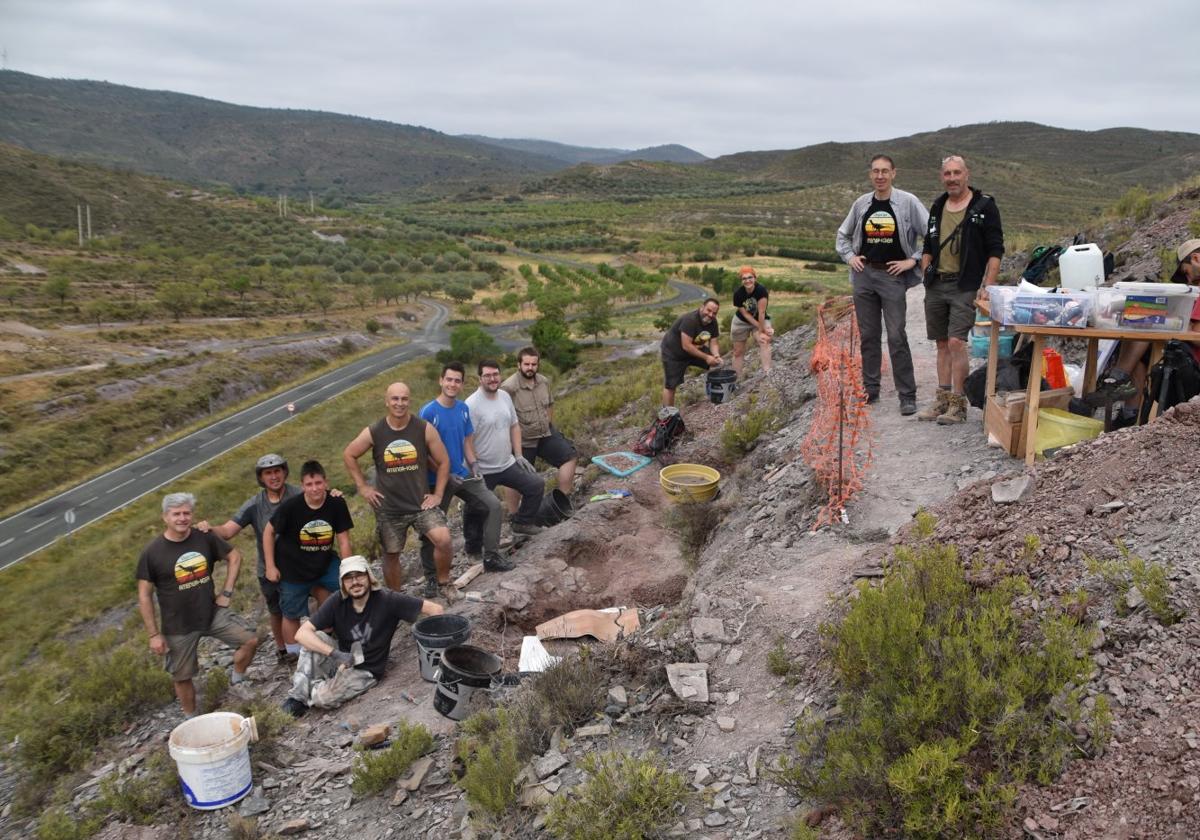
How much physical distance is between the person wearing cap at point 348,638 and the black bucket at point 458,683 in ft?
1.47

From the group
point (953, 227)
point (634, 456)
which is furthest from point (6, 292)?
point (953, 227)

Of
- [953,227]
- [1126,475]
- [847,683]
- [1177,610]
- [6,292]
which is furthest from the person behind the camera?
[6,292]

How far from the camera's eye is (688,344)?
1016 centimetres

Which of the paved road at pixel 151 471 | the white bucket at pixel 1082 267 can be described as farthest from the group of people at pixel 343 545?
the paved road at pixel 151 471

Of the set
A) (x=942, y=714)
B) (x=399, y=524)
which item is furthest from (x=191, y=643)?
(x=942, y=714)

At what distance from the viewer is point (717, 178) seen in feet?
569

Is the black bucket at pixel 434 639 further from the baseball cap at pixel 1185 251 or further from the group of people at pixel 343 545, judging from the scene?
the baseball cap at pixel 1185 251

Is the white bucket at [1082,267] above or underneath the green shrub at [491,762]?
above

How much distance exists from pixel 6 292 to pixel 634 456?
220 feet

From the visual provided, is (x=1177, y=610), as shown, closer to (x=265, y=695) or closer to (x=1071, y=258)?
(x=1071, y=258)

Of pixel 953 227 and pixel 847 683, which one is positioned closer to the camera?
pixel 847 683

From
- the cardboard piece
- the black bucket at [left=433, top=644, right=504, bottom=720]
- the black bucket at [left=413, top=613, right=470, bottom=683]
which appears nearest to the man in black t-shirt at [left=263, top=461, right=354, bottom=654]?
the black bucket at [left=413, top=613, right=470, bottom=683]

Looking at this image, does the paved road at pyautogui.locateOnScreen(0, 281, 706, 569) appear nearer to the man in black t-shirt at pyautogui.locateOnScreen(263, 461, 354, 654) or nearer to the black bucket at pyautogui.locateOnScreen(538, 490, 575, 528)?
the black bucket at pyautogui.locateOnScreen(538, 490, 575, 528)

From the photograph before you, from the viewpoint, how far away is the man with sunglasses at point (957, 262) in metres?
6.23
